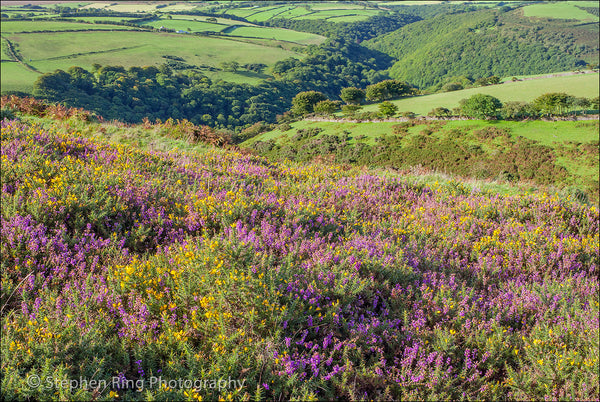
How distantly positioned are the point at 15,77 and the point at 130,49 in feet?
196

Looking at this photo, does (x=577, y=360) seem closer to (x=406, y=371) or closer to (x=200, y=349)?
(x=406, y=371)

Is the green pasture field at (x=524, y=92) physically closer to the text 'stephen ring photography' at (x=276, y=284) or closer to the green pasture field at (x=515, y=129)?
Answer: the green pasture field at (x=515, y=129)

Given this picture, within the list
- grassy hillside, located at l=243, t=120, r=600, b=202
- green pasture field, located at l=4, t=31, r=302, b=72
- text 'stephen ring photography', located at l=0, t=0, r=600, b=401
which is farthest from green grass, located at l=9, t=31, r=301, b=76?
text 'stephen ring photography', located at l=0, t=0, r=600, b=401

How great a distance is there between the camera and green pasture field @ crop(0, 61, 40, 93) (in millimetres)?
93188

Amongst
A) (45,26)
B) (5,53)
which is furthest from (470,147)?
(45,26)

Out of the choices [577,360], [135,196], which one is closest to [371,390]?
[577,360]

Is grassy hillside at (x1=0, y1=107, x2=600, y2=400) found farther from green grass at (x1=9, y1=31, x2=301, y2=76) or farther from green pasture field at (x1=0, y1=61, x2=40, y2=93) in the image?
green grass at (x1=9, y1=31, x2=301, y2=76)

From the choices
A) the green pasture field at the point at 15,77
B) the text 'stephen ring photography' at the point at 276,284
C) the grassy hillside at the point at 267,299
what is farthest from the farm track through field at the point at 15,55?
the grassy hillside at the point at 267,299

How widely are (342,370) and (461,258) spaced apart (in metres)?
2.89

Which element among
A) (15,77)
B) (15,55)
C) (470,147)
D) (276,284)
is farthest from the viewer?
(15,55)

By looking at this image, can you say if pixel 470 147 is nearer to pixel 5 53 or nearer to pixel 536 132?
pixel 536 132

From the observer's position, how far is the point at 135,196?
4.64 meters

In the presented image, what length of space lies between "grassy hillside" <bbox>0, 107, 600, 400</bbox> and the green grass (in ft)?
476

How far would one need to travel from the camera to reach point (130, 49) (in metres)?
150
